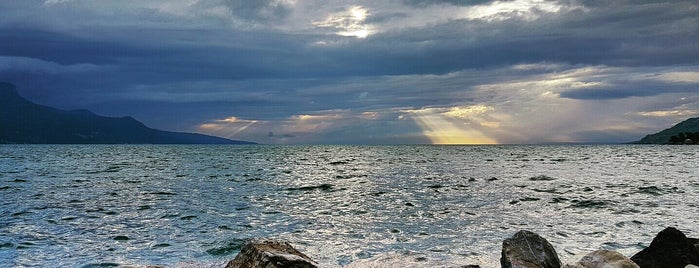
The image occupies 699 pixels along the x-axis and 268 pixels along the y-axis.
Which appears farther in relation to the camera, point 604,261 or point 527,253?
point 527,253

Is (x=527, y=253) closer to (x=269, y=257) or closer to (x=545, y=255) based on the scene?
(x=545, y=255)

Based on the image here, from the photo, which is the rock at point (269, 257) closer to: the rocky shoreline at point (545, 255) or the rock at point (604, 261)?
the rocky shoreline at point (545, 255)

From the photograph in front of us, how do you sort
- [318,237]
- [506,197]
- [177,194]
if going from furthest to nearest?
[177,194], [506,197], [318,237]

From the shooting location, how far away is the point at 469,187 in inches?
1655

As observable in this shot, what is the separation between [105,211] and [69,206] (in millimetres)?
3575

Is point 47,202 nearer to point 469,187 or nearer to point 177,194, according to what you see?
point 177,194

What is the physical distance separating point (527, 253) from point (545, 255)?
53cm

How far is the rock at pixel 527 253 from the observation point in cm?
1269

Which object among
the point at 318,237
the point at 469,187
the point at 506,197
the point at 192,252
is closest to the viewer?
the point at 192,252

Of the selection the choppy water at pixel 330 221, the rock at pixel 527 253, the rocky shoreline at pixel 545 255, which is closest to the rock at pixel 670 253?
the rocky shoreline at pixel 545 255

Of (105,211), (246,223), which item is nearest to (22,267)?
(246,223)

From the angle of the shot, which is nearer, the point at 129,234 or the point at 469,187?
the point at 129,234

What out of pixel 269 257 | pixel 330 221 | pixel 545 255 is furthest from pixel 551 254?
pixel 330 221

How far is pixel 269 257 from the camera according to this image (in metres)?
10.5
